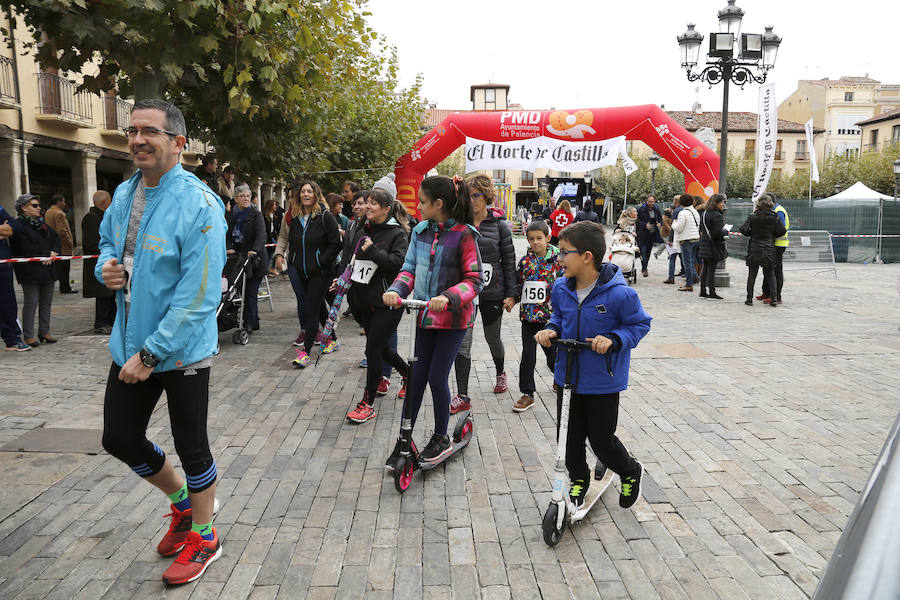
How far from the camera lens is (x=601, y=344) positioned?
10.3 feet

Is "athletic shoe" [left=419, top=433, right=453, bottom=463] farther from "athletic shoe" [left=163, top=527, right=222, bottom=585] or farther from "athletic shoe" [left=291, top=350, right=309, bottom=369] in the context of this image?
"athletic shoe" [left=291, top=350, right=309, bottom=369]

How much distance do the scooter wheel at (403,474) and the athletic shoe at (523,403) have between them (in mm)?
1715

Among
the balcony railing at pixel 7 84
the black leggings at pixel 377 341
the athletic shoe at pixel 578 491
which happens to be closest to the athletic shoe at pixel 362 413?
the black leggings at pixel 377 341

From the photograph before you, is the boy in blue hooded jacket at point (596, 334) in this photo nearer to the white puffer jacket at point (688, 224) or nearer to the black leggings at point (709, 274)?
the black leggings at point (709, 274)

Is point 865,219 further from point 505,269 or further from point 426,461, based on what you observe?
point 426,461

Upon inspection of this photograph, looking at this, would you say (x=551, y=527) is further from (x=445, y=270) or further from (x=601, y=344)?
(x=445, y=270)

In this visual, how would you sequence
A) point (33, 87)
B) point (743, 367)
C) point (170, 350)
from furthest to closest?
point (33, 87) < point (743, 367) < point (170, 350)

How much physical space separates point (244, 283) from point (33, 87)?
594 inches

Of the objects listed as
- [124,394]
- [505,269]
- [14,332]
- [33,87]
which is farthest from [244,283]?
[33,87]

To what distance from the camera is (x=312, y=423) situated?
5277mm

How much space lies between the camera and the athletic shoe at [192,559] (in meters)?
2.95

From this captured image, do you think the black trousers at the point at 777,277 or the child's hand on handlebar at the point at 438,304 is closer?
the child's hand on handlebar at the point at 438,304

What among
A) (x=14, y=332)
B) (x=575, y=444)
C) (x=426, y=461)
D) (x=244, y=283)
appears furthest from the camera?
(x=244, y=283)

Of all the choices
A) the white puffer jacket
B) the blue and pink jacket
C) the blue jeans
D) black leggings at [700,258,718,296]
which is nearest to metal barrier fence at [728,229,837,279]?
the blue jeans
